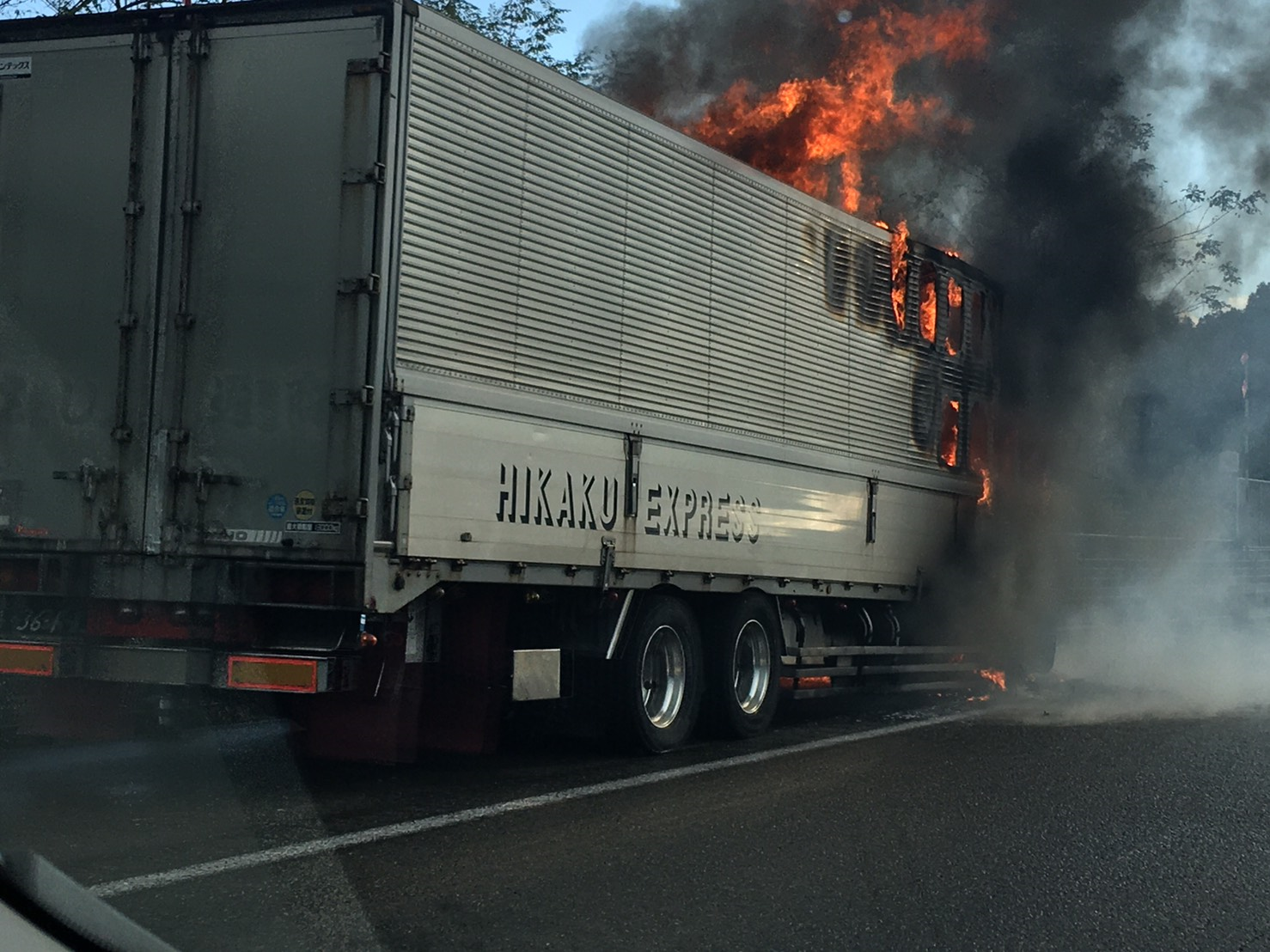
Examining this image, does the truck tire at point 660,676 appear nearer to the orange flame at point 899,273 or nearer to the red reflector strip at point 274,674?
the red reflector strip at point 274,674

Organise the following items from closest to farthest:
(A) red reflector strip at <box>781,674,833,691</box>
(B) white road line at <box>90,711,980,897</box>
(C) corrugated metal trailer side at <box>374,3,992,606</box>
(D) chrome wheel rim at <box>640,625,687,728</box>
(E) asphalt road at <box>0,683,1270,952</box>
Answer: (E) asphalt road at <box>0,683,1270,952</box>
(B) white road line at <box>90,711,980,897</box>
(C) corrugated metal trailer side at <box>374,3,992,606</box>
(D) chrome wheel rim at <box>640,625,687,728</box>
(A) red reflector strip at <box>781,674,833,691</box>

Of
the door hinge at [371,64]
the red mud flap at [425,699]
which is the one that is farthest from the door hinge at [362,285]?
the red mud flap at [425,699]

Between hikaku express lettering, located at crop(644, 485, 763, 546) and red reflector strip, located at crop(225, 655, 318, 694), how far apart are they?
2975mm

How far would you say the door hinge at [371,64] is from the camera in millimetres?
7816

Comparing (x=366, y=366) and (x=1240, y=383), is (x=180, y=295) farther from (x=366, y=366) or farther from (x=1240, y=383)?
(x=1240, y=383)

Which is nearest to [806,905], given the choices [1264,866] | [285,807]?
[1264,866]

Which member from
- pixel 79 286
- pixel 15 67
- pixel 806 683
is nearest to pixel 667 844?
pixel 79 286

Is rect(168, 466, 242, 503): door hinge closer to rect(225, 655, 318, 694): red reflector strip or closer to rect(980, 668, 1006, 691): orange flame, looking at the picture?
rect(225, 655, 318, 694): red reflector strip

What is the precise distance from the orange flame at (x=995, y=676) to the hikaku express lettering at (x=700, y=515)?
16.5 ft

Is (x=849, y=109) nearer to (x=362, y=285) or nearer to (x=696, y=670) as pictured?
(x=696, y=670)

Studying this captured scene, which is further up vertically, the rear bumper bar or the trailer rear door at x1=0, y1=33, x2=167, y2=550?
the trailer rear door at x1=0, y1=33, x2=167, y2=550

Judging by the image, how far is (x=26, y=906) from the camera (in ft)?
8.91

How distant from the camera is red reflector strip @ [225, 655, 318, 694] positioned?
24.4 ft

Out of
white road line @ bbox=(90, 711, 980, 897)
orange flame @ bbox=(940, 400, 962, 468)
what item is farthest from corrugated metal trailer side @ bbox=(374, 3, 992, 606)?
white road line @ bbox=(90, 711, 980, 897)
